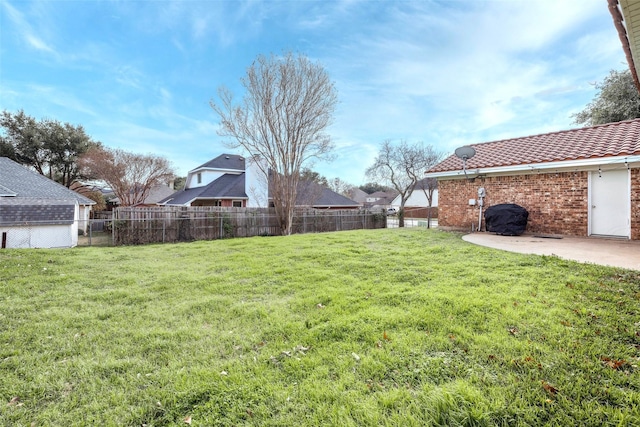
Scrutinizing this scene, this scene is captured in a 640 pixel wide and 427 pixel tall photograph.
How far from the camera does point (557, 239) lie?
24.1 feet

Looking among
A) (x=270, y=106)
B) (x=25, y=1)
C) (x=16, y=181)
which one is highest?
(x=25, y=1)

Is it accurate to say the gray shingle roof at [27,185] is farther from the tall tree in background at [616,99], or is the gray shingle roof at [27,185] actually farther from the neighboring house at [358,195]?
the neighboring house at [358,195]

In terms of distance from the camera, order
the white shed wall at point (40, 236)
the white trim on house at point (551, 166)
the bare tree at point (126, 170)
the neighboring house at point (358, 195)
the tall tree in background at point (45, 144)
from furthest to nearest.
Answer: the neighboring house at point (358, 195), the bare tree at point (126, 170), the tall tree in background at point (45, 144), the white shed wall at point (40, 236), the white trim on house at point (551, 166)

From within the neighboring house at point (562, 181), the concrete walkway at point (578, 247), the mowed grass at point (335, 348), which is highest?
the neighboring house at point (562, 181)

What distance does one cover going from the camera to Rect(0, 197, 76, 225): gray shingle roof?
425 inches

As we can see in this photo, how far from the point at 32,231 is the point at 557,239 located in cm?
1773

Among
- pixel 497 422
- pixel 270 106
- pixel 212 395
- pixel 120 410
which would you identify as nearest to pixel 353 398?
pixel 497 422

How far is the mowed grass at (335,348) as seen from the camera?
6.04 ft

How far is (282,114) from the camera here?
13.3 meters

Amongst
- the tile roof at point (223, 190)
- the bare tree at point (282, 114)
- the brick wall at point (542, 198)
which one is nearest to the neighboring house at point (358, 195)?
the tile roof at point (223, 190)

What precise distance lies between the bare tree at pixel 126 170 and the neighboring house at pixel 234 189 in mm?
3294

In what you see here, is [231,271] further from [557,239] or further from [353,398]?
A: [557,239]

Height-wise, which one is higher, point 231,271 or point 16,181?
point 16,181

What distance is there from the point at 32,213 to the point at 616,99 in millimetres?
26572
